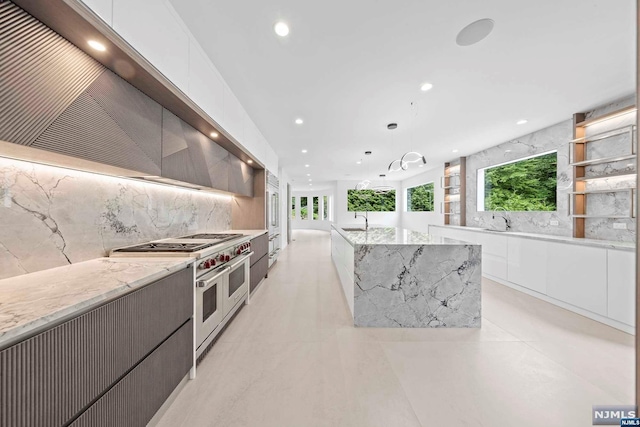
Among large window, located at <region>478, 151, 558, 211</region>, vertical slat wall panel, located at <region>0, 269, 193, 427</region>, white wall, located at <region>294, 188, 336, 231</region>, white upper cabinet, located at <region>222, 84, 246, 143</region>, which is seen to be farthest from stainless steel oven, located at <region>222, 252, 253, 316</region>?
white wall, located at <region>294, 188, 336, 231</region>

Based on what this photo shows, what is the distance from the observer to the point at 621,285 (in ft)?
8.15

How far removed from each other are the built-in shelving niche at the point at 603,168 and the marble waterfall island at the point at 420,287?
7.53 feet

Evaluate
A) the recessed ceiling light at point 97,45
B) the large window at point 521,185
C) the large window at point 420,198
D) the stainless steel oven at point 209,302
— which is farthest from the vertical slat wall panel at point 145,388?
the large window at point 420,198

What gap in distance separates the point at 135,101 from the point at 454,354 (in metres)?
3.17

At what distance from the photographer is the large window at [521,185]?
13.1 feet

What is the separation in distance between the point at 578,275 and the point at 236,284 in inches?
165


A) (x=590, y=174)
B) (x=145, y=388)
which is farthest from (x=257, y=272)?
(x=590, y=174)

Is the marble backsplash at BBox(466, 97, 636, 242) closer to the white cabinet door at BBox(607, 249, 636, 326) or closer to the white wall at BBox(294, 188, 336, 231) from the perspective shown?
the white cabinet door at BBox(607, 249, 636, 326)

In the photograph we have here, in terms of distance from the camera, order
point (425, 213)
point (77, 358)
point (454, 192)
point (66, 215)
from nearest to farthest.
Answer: point (77, 358)
point (66, 215)
point (454, 192)
point (425, 213)

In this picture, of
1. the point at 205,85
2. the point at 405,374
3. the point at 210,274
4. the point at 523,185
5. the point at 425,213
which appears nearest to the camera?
the point at 405,374

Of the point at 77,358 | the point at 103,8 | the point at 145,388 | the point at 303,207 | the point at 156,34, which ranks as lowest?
the point at 145,388

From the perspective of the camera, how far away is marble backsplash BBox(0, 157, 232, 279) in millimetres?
1217

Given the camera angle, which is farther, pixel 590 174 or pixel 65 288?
pixel 590 174

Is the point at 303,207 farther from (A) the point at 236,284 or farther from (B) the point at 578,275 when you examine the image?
(B) the point at 578,275
